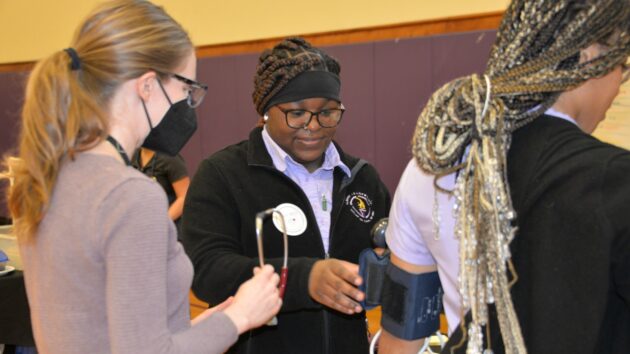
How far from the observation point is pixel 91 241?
0.96 metres

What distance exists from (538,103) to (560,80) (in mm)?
51

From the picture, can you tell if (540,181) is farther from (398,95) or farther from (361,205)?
(398,95)

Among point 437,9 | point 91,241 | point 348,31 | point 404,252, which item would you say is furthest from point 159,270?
point 348,31

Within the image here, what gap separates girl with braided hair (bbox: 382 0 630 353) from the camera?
839mm

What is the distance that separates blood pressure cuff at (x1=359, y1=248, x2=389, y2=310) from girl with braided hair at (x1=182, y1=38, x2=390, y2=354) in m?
0.24

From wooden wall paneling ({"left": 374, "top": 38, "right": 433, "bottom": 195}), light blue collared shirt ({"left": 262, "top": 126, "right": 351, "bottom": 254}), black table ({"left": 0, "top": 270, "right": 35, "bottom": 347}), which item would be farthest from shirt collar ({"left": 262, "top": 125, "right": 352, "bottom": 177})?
wooden wall paneling ({"left": 374, "top": 38, "right": 433, "bottom": 195})

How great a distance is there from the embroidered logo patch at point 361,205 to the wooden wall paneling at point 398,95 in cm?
250

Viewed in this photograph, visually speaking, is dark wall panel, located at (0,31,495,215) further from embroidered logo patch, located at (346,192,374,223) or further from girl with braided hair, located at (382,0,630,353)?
girl with braided hair, located at (382,0,630,353)

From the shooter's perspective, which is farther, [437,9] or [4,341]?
[437,9]

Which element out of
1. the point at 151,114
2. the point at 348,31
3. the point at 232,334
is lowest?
the point at 232,334

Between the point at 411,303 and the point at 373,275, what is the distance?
0.17 meters

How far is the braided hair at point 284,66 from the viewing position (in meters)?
1.78

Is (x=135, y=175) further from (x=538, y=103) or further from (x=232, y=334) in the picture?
(x=538, y=103)

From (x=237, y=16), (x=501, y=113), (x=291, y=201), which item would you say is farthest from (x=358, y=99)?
(x=501, y=113)
